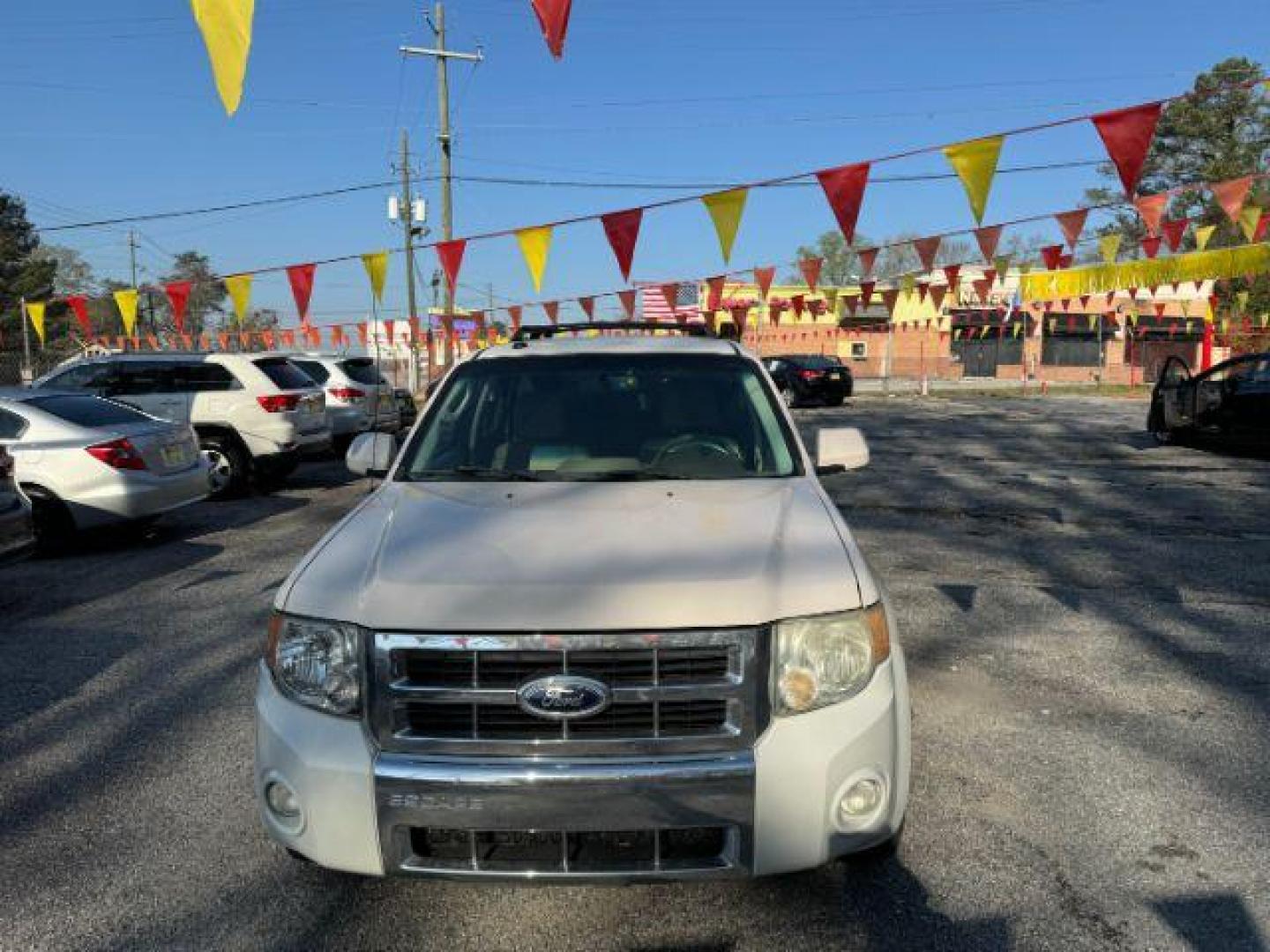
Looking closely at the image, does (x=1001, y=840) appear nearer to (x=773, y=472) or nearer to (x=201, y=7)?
(x=773, y=472)

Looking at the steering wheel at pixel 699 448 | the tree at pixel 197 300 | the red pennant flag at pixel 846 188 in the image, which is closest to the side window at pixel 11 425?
the steering wheel at pixel 699 448

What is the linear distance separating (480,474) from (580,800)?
158cm

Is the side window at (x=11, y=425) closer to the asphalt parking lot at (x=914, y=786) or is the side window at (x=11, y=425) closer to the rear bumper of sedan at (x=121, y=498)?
the rear bumper of sedan at (x=121, y=498)

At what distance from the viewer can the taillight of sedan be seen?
7.78 m

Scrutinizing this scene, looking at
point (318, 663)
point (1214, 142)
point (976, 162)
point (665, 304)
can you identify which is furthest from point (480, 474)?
point (1214, 142)

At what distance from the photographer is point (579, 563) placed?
2553 millimetres

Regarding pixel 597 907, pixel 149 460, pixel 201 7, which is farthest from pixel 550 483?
pixel 149 460

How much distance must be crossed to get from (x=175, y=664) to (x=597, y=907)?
10.3 ft

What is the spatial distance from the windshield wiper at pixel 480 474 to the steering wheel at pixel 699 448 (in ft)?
1.60

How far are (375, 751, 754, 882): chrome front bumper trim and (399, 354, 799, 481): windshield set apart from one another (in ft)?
4.60

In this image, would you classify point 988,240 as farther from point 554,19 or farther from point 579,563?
point 579,563

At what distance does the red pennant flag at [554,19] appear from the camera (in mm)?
6938

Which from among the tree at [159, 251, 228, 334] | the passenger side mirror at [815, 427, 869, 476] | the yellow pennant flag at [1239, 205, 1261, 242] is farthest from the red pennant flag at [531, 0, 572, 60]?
the tree at [159, 251, 228, 334]

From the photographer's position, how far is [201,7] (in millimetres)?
5316
